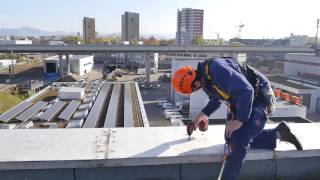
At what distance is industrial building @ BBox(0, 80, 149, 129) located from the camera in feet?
29.4

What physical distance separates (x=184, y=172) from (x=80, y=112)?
8.51m

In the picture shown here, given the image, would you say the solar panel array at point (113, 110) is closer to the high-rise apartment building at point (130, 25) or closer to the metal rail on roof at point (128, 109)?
the metal rail on roof at point (128, 109)

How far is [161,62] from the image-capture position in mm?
48656

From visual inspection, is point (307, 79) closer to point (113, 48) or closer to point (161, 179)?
point (113, 48)

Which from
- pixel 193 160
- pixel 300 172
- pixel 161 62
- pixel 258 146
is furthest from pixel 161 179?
pixel 161 62

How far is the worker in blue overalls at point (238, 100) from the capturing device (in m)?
1.75

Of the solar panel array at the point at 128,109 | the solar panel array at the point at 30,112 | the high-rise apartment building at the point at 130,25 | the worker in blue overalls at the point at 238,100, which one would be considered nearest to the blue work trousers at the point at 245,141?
the worker in blue overalls at the point at 238,100

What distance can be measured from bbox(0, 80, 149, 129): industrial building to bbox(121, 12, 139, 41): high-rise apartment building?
236 ft

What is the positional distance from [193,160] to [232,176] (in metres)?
0.24

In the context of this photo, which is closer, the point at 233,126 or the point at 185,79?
the point at 233,126

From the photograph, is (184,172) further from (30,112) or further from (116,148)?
(30,112)

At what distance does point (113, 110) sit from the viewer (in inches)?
408

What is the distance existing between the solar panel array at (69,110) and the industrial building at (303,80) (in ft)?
51.3

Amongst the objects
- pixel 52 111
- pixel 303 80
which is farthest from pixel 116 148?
pixel 303 80
